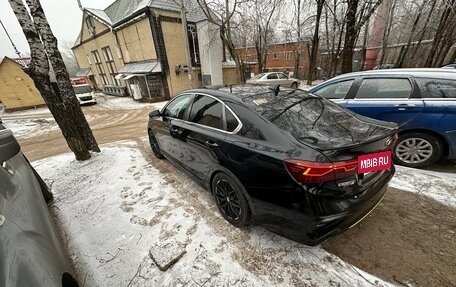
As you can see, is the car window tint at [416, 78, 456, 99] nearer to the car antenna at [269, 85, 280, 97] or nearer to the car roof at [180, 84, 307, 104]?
the car roof at [180, 84, 307, 104]

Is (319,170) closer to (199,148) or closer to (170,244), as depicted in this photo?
(199,148)

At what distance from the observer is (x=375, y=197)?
2.04 meters

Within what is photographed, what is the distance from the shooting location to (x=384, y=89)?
3.74 m

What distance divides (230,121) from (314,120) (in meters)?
0.91

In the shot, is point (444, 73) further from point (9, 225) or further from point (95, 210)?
point (95, 210)

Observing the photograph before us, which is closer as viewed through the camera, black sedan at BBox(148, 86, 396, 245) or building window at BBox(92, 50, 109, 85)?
black sedan at BBox(148, 86, 396, 245)

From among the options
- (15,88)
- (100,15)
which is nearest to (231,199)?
(15,88)

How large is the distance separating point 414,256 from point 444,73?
302 cm

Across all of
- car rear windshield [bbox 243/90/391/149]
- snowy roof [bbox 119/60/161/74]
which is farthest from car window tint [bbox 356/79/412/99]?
snowy roof [bbox 119/60/161/74]

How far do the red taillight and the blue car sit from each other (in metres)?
2.33

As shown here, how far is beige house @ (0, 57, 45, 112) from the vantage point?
50.8ft

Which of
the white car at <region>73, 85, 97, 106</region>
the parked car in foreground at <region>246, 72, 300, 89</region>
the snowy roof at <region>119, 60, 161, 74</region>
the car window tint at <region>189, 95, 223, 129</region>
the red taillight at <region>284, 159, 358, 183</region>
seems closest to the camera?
Answer: the red taillight at <region>284, 159, 358, 183</region>

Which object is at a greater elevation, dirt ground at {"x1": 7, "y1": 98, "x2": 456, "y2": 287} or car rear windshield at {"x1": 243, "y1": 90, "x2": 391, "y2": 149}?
car rear windshield at {"x1": 243, "y1": 90, "x2": 391, "y2": 149}

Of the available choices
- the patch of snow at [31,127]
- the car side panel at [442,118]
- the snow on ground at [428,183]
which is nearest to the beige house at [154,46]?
the patch of snow at [31,127]
